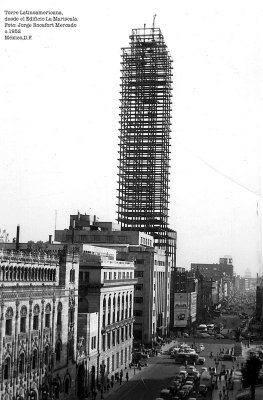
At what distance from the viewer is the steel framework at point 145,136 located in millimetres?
161250

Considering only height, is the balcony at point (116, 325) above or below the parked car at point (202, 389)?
above

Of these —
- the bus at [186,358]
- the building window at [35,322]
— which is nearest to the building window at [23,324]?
the building window at [35,322]

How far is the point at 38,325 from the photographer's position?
66812mm

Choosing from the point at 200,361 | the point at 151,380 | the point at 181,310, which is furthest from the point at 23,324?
the point at 181,310

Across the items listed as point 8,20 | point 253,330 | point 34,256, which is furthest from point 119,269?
point 253,330

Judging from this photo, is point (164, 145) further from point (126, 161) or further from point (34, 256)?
point (34, 256)

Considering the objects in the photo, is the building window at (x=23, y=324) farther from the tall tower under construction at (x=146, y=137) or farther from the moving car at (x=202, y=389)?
the tall tower under construction at (x=146, y=137)

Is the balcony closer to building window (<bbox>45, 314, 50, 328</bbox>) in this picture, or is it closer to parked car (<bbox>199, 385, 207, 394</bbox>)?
parked car (<bbox>199, 385, 207, 394</bbox>)

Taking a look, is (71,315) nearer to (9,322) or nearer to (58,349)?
(58,349)

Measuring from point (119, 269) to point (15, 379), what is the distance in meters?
43.3

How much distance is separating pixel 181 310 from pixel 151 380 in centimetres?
7267

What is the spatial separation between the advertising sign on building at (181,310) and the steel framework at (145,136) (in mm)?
15476

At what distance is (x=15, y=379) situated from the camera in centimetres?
6075

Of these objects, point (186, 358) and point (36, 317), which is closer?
point (36, 317)
